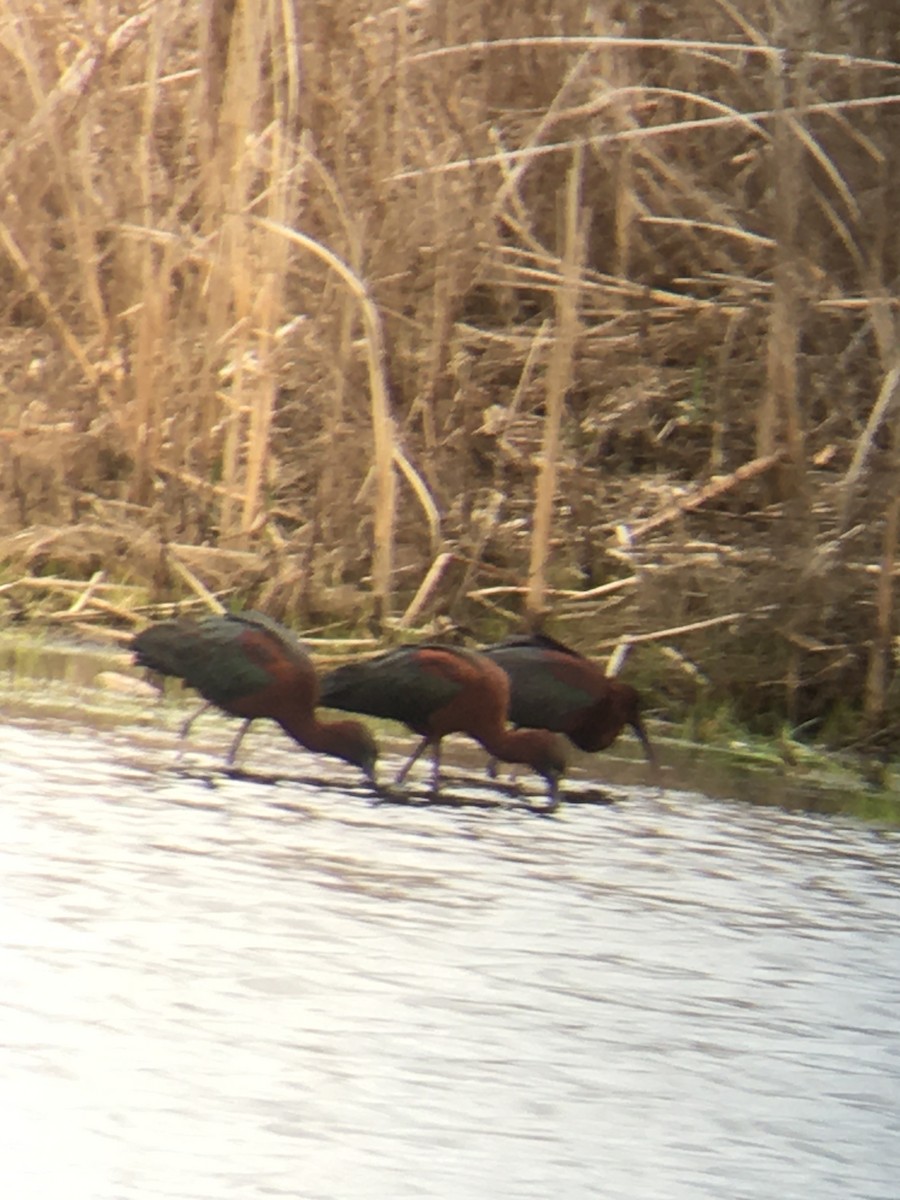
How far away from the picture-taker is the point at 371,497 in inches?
200

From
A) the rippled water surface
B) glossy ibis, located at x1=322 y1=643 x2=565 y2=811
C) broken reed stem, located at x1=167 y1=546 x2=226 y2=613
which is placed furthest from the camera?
broken reed stem, located at x1=167 y1=546 x2=226 y2=613

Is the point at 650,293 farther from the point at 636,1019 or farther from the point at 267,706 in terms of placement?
the point at 636,1019

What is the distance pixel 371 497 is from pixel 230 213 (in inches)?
23.4

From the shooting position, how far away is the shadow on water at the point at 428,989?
214cm

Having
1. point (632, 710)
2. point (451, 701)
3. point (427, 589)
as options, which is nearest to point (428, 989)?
point (451, 701)

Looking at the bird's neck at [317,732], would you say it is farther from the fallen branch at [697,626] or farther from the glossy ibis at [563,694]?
the fallen branch at [697,626]

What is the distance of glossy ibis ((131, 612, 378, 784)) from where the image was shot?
12.3 ft

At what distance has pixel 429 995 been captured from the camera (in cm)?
261

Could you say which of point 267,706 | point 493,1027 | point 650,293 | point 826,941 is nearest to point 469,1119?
point 493,1027

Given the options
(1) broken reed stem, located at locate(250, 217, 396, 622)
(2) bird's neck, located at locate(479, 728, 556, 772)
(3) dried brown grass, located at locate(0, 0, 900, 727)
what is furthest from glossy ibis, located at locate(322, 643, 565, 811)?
(1) broken reed stem, located at locate(250, 217, 396, 622)

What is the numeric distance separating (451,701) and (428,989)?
1.08 meters

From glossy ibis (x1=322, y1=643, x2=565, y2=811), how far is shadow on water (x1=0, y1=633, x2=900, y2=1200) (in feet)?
0.25

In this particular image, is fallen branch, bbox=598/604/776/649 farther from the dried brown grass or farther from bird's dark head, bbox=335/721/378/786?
bird's dark head, bbox=335/721/378/786

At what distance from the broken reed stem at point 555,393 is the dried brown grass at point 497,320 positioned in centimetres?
2
